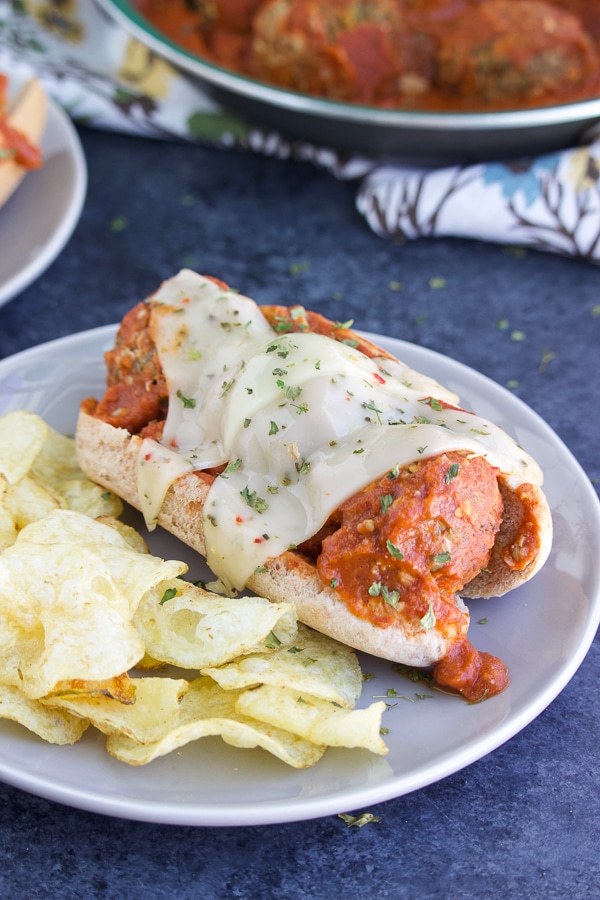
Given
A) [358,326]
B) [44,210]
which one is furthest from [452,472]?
[44,210]

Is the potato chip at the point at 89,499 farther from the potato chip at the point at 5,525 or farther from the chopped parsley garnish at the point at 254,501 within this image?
the chopped parsley garnish at the point at 254,501

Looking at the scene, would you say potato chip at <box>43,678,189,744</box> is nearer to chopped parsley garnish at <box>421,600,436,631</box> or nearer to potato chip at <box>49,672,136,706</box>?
potato chip at <box>49,672,136,706</box>

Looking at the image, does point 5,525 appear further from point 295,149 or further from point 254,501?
point 295,149

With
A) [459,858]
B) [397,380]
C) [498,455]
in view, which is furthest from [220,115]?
[459,858]

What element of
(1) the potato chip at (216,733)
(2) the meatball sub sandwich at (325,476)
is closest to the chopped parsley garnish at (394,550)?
(2) the meatball sub sandwich at (325,476)

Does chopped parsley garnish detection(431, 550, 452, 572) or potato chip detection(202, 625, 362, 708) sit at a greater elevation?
chopped parsley garnish detection(431, 550, 452, 572)

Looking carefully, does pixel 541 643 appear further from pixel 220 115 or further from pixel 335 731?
pixel 220 115

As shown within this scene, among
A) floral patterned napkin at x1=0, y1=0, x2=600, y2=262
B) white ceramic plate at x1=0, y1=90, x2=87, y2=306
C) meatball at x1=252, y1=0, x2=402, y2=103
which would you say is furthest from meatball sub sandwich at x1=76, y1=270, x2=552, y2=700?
meatball at x1=252, y1=0, x2=402, y2=103
